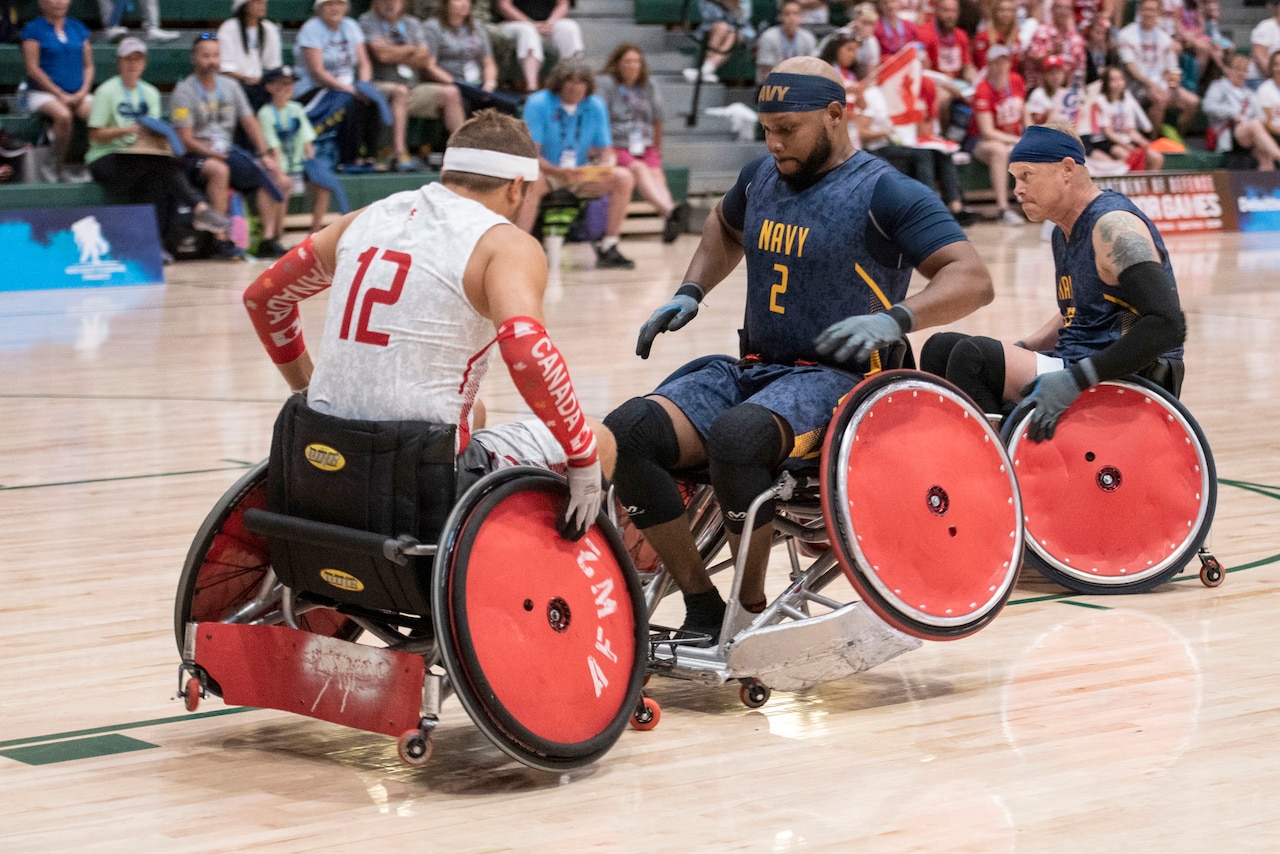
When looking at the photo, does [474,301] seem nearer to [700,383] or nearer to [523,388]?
[523,388]

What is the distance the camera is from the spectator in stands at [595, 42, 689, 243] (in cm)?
1670

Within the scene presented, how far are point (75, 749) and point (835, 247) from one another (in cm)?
214

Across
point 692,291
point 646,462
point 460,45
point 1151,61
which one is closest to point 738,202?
point 692,291

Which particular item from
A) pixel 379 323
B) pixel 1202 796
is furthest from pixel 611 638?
pixel 1202 796

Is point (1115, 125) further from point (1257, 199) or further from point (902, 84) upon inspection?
point (902, 84)

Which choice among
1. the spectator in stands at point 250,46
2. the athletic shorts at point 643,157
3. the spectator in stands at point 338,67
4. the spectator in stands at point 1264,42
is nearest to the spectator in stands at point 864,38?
the athletic shorts at point 643,157

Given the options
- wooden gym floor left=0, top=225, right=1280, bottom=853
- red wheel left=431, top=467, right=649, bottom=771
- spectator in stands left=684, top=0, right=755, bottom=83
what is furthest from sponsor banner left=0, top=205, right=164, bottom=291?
red wheel left=431, top=467, right=649, bottom=771

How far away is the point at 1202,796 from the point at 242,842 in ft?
6.00

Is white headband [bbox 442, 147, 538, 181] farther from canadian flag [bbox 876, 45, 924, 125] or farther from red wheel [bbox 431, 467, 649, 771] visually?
canadian flag [bbox 876, 45, 924, 125]

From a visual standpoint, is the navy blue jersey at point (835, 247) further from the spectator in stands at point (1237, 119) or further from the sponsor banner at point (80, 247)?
the spectator in stands at point (1237, 119)

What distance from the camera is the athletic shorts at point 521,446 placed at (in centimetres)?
388

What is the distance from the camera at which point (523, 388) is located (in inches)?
144

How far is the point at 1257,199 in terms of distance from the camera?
20859 mm

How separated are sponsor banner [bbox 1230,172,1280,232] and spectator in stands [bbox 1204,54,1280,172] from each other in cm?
44
